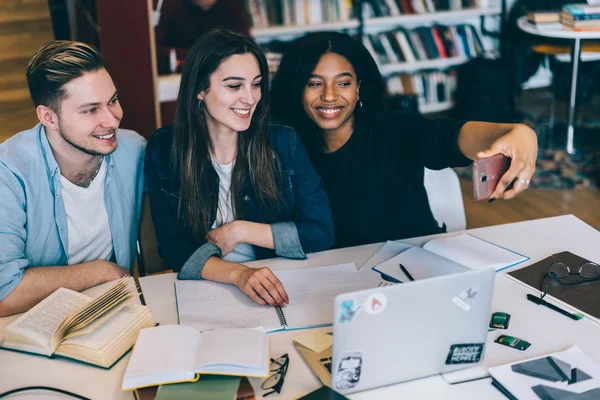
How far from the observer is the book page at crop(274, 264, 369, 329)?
1.54 metres

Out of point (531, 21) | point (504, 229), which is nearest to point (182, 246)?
point (504, 229)

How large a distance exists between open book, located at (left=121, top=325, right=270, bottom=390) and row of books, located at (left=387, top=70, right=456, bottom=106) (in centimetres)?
418

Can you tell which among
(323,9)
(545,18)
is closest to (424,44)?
(323,9)

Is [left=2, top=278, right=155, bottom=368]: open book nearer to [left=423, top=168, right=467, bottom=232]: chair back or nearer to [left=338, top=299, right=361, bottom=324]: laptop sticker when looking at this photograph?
[left=338, top=299, right=361, bottom=324]: laptop sticker

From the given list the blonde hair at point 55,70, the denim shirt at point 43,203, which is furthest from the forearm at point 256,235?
the blonde hair at point 55,70

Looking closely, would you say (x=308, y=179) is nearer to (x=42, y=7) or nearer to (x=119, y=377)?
(x=119, y=377)

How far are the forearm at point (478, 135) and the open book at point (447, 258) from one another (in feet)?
0.83

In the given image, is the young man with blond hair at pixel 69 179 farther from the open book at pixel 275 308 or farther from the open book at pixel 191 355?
the open book at pixel 191 355

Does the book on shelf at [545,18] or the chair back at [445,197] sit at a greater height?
the book on shelf at [545,18]

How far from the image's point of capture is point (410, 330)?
4.10 ft

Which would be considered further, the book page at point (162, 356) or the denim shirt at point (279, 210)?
the denim shirt at point (279, 210)

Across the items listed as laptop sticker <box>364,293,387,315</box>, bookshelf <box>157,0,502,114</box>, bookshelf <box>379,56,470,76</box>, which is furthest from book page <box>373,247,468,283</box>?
bookshelf <box>379,56,470,76</box>

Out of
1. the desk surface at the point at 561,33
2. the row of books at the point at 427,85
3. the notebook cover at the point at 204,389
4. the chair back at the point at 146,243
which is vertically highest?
the desk surface at the point at 561,33

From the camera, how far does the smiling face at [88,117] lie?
6.10 feet
